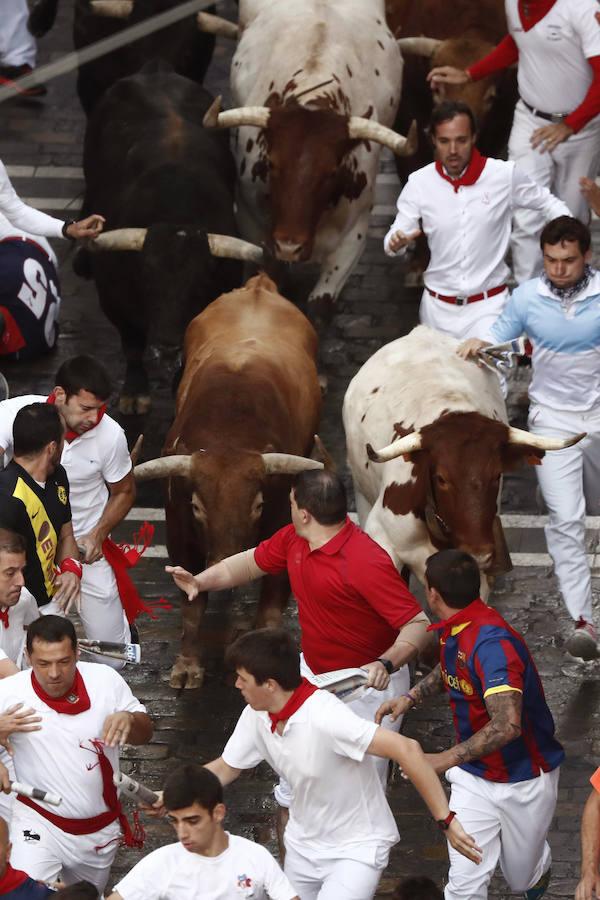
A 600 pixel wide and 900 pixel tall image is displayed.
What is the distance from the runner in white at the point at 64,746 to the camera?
6.85m

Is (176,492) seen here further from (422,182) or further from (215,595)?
(422,182)

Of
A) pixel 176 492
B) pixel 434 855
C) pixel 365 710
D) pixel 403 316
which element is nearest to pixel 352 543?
pixel 365 710

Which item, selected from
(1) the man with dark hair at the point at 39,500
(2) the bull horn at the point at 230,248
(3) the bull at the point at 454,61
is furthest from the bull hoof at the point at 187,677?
(3) the bull at the point at 454,61

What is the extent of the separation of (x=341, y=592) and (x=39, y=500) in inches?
58.6

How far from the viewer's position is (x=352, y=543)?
761 centimetres

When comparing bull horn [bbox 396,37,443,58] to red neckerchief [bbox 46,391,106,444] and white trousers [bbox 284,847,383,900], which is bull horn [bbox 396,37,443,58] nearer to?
red neckerchief [bbox 46,391,106,444]

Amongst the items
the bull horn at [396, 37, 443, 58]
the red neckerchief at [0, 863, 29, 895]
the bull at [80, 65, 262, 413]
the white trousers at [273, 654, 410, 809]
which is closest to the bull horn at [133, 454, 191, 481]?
the white trousers at [273, 654, 410, 809]

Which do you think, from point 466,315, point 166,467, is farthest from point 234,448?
point 466,315

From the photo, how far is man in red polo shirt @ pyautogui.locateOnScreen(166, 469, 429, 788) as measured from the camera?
24.6 ft

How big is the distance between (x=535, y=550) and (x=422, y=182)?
243 cm

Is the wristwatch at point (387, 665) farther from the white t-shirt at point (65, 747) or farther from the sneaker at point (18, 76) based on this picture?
the sneaker at point (18, 76)

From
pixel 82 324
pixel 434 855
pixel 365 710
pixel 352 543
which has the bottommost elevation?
pixel 82 324

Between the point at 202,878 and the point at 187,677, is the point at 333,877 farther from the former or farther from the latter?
the point at 187,677

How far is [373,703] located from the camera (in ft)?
25.7
